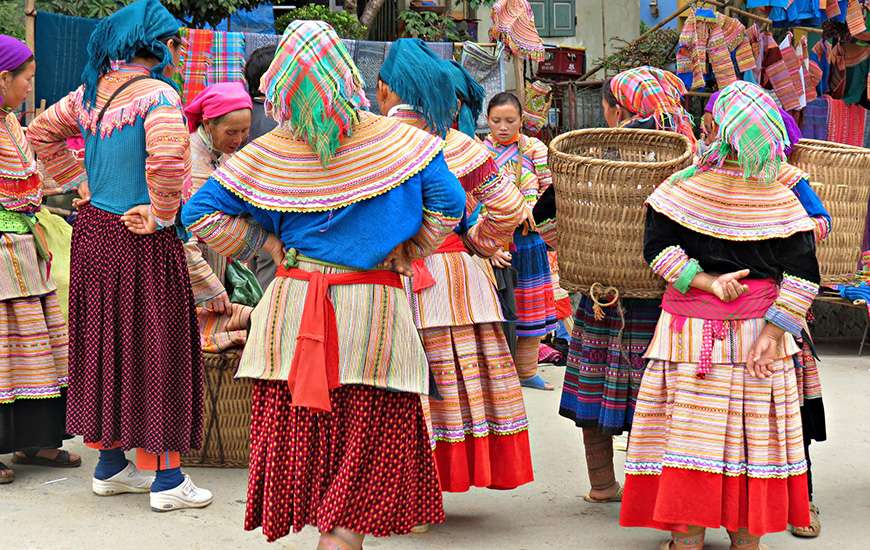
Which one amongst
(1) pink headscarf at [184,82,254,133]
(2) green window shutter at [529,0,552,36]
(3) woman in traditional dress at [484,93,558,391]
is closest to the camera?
(1) pink headscarf at [184,82,254,133]

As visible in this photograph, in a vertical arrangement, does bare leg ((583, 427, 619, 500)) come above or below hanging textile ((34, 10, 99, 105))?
below

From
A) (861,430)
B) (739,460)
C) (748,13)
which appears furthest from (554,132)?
(739,460)

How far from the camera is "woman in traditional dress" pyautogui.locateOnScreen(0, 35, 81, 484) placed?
5031 millimetres

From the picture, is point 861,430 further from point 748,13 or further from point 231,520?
point 748,13

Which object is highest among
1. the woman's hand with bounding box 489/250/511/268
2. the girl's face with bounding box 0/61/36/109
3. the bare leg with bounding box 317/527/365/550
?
→ the girl's face with bounding box 0/61/36/109

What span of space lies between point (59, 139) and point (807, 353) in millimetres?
3325

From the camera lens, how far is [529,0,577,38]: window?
20.4 meters

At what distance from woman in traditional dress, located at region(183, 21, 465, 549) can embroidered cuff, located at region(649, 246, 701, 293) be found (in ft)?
3.00

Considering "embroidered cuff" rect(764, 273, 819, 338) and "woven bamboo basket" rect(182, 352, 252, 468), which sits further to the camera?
"woven bamboo basket" rect(182, 352, 252, 468)

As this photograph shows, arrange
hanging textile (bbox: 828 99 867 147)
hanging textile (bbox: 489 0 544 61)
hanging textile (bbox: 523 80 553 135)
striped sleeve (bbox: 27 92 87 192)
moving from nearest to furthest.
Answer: striped sleeve (bbox: 27 92 87 192)
hanging textile (bbox: 489 0 544 61)
hanging textile (bbox: 828 99 867 147)
hanging textile (bbox: 523 80 553 135)

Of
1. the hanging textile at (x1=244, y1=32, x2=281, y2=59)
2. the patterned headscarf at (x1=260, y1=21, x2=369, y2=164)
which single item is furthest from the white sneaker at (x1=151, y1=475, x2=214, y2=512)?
the hanging textile at (x1=244, y1=32, x2=281, y2=59)

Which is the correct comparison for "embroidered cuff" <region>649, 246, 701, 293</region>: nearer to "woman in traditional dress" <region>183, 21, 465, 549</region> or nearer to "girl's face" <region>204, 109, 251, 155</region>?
"woman in traditional dress" <region>183, 21, 465, 549</region>

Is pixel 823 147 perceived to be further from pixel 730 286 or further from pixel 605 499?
pixel 605 499

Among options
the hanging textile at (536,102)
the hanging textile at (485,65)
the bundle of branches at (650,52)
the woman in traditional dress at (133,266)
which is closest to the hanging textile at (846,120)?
the bundle of branches at (650,52)
